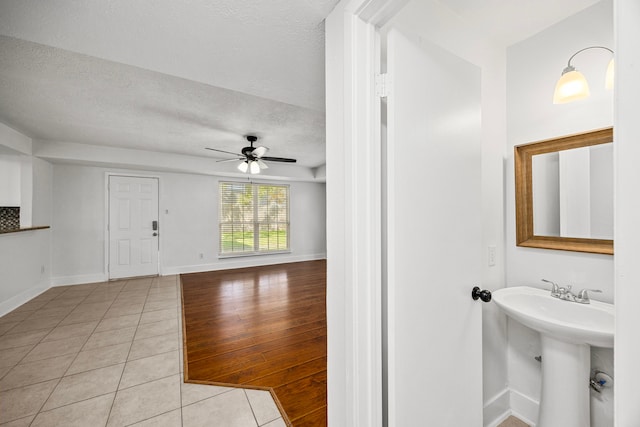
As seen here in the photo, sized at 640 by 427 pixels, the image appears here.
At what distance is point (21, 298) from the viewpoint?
11.8ft

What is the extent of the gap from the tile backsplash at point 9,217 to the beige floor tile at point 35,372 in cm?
255

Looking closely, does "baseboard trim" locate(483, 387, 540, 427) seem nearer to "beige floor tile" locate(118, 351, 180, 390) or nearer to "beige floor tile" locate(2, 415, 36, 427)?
"beige floor tile" locate(118, 351, 180, 390)

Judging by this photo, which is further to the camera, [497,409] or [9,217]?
[9,217]

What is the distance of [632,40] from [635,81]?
7 centimetres

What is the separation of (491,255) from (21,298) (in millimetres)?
5694

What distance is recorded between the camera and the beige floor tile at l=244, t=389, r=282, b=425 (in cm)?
164

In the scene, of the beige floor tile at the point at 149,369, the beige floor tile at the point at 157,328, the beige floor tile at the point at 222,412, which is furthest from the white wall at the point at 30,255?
the beige floor tile at the point at 222,412

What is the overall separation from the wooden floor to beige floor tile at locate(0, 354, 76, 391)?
938 millimetres

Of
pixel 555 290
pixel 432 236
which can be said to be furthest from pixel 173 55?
pixel 555 290

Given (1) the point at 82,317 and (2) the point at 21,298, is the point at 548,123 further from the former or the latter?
(2) the point at 21,298

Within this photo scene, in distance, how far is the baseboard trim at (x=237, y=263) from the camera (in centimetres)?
550

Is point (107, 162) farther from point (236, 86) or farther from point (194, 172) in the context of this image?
point (236, 86)

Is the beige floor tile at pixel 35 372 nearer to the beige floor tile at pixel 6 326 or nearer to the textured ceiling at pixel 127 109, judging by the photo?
the beige floor tile at pixel 6 326

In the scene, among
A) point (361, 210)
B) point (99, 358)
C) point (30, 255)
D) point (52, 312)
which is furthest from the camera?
point (30, 255)
